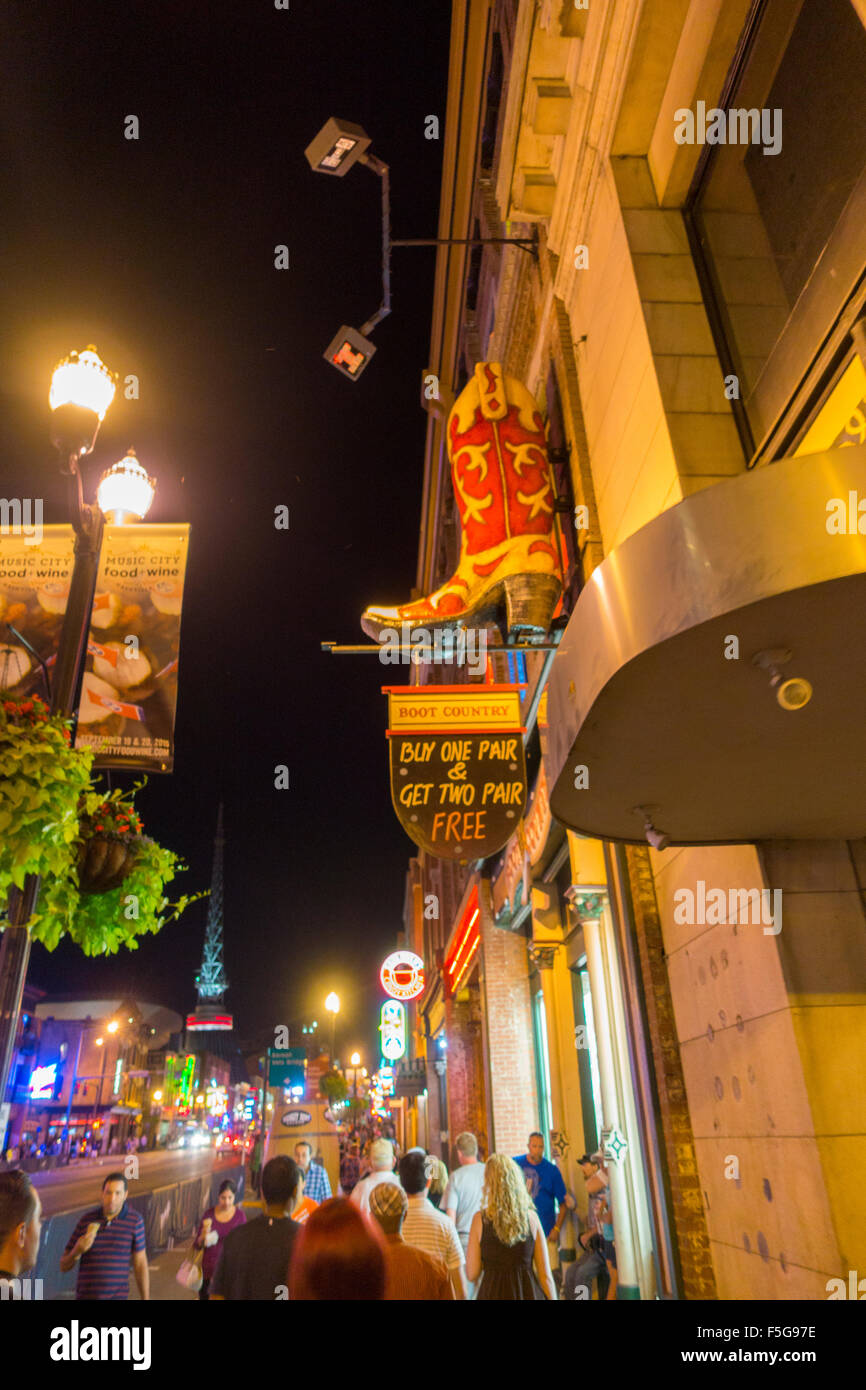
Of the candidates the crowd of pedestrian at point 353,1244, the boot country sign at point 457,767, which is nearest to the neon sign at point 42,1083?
the crowd of pedestrian at point 353,1244

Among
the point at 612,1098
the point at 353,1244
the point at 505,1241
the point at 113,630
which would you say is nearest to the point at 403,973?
the point at 612,1098

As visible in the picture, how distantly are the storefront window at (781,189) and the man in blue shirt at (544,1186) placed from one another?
25.5ft

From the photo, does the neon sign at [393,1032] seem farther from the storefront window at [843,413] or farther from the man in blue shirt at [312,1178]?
the storefront window at [843,413]

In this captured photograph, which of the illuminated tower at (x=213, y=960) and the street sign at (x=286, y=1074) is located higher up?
the illuminated tower at (x=213, y=960)

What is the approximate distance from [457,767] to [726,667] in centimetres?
539

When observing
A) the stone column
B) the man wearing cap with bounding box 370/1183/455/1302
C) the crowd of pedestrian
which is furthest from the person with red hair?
the stone column

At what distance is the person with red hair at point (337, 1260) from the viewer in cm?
287

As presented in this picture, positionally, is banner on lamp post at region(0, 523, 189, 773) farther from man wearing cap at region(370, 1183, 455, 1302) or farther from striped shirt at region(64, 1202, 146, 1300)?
man wearing cap at region(370, 1183, 455, 1302)

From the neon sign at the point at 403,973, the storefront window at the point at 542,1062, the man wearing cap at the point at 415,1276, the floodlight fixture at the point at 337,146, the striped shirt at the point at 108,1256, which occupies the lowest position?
the striped shirt at the point at 108,1256

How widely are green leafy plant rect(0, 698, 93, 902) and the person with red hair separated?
2.32 metres

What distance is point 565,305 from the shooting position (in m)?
8.24
